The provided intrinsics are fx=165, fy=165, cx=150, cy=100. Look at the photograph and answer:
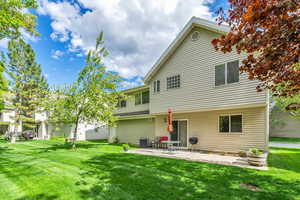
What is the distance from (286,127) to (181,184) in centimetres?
2652

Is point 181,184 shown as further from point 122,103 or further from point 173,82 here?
point 122,103

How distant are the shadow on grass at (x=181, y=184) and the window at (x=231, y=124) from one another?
4.39 m

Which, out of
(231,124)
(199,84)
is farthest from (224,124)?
(199,84)

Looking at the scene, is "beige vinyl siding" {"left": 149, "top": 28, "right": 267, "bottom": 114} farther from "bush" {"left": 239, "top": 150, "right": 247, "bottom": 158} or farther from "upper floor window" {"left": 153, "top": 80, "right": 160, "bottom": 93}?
"bush" {"left": 239, "top": 150, "right": 247, "bottom": 158}

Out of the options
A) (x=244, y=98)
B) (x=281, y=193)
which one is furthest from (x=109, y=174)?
(x=244, y=98)

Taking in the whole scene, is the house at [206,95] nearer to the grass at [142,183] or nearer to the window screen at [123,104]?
the grass at [142,183]

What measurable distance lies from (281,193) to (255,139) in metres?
5.89

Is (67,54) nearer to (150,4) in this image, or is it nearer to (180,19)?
(150,4)

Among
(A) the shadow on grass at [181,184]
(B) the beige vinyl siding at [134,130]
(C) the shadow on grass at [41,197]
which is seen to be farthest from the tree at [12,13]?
(B) the beige vinyl siding at [134,130]

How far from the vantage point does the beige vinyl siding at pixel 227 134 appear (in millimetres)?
9749

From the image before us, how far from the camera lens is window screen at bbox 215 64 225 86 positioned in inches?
415

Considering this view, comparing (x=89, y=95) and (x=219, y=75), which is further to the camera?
(x=89, y=95)

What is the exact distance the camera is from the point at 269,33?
3059 millimetres

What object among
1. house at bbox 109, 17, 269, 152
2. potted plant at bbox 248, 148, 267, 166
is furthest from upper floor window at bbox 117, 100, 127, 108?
potted plant at bbox 248, 148, 267, 166
